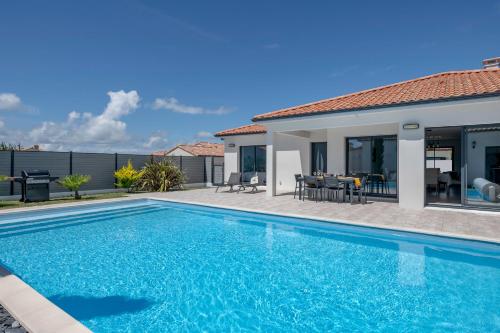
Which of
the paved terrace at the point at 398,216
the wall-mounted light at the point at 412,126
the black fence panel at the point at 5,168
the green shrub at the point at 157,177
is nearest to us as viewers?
the paved terrace at the point at 398,216

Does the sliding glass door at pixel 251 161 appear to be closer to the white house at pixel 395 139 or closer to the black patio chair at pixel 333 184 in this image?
the white house at pixel 395 139

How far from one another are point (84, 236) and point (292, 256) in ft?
19.8

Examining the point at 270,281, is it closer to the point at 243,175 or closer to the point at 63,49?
the point at 243,175

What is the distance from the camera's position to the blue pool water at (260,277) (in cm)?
372

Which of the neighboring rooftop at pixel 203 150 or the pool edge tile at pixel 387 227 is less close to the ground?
the neighboring rooftop at pixel 203 150

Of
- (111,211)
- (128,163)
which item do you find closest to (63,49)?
(128,163)

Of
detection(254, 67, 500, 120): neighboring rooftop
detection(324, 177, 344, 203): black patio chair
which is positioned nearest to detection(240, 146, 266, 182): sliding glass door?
detection(254, 67, 500, 120): neighboring rooftop

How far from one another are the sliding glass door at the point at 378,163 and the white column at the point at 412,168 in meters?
2.47

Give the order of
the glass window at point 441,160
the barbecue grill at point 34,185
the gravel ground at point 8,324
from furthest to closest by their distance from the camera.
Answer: the glass window at point 441,160, the barbecue grill at point 34,185, the gravel ground at point 8,324

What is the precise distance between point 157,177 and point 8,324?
14437mm

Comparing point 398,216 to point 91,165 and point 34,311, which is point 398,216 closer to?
point 34,311

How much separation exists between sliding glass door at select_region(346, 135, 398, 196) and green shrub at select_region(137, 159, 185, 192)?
35.1ft

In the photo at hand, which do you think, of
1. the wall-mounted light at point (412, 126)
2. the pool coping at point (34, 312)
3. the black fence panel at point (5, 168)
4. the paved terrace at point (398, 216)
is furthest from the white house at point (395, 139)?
the black fence panel at point (5, 168)

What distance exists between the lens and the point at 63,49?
14969 mm
